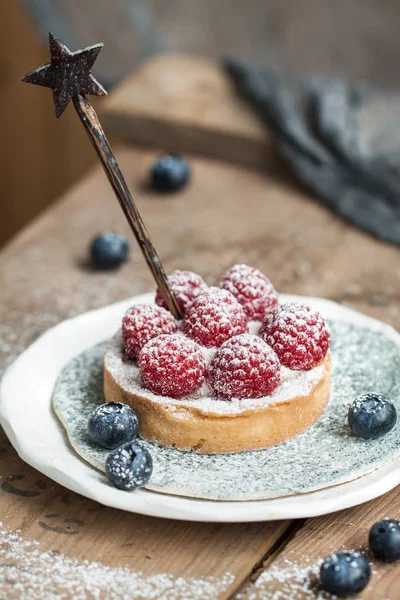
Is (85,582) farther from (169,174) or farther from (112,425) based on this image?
(169,174)

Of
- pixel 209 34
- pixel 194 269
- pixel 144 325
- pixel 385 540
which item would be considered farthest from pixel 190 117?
pixel 385 540

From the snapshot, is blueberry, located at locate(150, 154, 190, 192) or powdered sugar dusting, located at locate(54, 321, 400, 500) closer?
powdered sugar dusting, located at locate(54, 321, 400, 500)

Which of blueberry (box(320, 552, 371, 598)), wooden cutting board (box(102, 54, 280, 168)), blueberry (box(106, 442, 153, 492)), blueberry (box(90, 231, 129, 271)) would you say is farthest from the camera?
wooden cutting board (box(102, 54, 280, 168))

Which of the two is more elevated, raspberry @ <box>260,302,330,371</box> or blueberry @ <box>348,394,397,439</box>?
raspberry @ <box>260,302,330,371</box>

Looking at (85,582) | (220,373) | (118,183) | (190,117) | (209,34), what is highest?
(118,183)

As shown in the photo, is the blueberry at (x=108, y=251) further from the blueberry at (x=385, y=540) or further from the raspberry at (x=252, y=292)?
the blueberry at (x=385, y=540)

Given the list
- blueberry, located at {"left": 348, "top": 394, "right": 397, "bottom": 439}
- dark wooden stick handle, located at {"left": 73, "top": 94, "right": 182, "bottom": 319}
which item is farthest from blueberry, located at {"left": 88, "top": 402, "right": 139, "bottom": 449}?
blueberry, located at {"left": 348, "top": 394, "right": 397, "bottom": 439}

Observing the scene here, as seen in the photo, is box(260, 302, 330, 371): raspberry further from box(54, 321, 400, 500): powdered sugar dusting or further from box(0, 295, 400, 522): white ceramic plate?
box(0, 295, 400, 522): white ceramic plate
